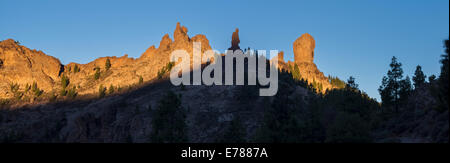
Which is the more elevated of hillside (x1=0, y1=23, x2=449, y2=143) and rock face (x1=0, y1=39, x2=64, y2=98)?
rock face (x1=0, y1=39, x2=64, y2=98)

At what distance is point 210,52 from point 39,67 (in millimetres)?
86472

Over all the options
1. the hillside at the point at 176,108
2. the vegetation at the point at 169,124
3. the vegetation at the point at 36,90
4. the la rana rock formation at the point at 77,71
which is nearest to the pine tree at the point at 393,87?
the hillside at the point at 176,108

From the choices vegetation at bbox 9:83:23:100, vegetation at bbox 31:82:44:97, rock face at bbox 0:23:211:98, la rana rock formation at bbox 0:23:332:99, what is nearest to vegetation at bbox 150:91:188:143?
la rana rock formation at bbox 0:23:332:99

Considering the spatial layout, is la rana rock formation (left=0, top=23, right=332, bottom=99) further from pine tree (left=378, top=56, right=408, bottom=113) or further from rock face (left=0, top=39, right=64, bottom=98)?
pine tree (left=378, top=56, right=408, bottom=113)

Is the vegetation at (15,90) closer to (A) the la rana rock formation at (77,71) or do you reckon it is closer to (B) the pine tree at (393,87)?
(A) the la rana rock formation at (77,71)

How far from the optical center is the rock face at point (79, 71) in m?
174

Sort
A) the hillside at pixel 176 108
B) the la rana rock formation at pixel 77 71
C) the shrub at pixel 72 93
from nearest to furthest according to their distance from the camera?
the hillside at pixel 176 108, the shrub at pixel 72 93, the la rana rock formation at pixel 77 71

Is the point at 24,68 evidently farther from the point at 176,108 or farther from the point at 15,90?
the point at 176,108

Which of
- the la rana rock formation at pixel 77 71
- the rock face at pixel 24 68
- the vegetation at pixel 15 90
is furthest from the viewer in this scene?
the rock face at pixel 24 68

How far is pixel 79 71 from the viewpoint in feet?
655

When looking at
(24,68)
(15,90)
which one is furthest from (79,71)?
(15,90)

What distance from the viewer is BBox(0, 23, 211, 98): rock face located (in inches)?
6831

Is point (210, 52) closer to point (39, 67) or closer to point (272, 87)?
point (272, 87)

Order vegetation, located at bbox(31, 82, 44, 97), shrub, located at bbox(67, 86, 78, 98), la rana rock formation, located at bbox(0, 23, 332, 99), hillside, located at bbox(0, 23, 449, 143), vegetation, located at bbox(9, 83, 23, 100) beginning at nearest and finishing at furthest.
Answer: hillside, located at bbox(0, 23, 449, 143)
shrub, located at bbox(67, 86, 78, 98)
vegetation, located at bbox(9, 83, 23, 100)
vegetation, located at bbox(31, 82, 44, 97)
la rana rock formation, located at bbox(0, 23, 332, 99)
